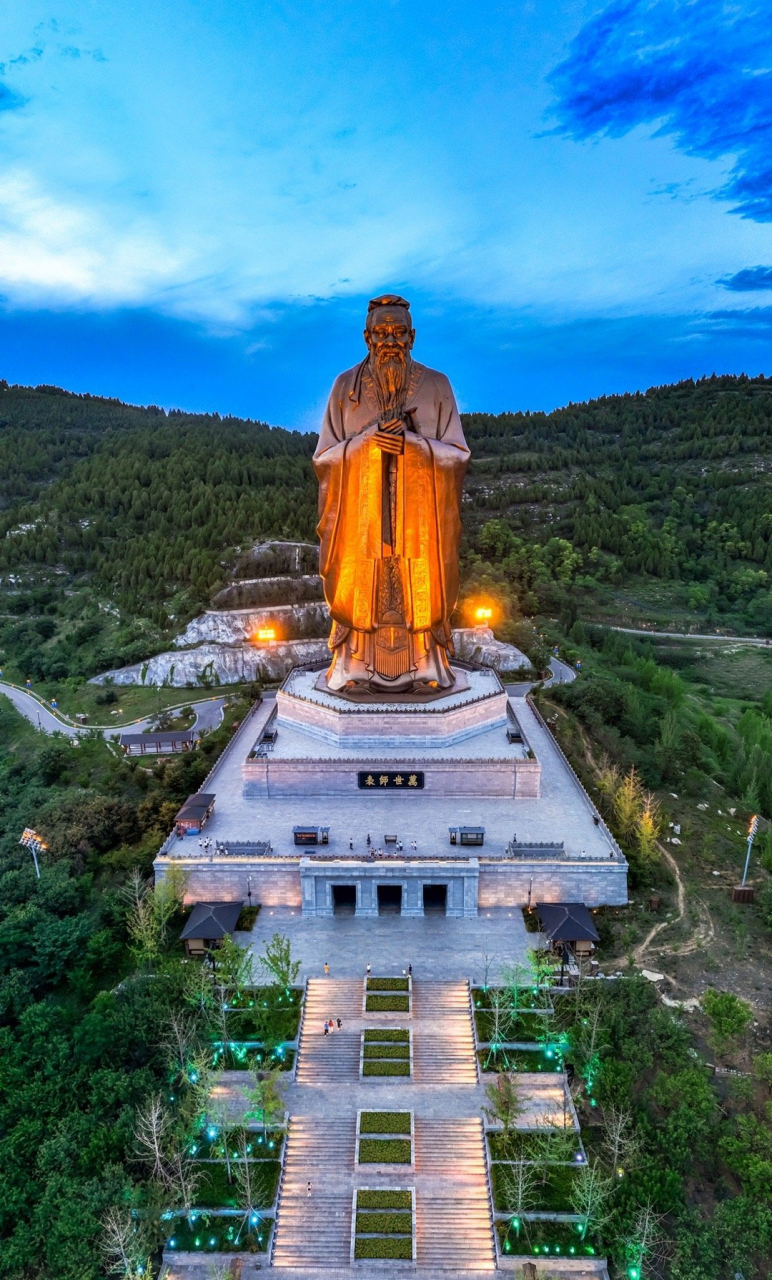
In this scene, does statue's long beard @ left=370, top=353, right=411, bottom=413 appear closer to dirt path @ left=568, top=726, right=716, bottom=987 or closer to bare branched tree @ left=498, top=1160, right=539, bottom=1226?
dirt path @ left=568, top=726, right=716, bottom=987

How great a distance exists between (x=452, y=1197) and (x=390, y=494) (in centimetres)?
1675

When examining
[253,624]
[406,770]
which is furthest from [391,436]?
[253,624]

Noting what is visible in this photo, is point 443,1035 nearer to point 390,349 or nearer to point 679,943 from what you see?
point 679,943

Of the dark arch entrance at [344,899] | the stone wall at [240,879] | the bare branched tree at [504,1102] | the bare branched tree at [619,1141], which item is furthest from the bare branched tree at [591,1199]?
the stone wall at [240,879]

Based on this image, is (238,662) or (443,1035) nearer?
(443,1035)

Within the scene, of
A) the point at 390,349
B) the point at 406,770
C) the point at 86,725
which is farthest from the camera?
the point at 86,725

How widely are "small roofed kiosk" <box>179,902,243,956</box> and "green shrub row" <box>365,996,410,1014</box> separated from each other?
3718 millimetres

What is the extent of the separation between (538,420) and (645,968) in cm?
9453

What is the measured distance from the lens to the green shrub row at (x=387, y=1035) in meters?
14.9

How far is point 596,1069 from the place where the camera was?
13.8 meters

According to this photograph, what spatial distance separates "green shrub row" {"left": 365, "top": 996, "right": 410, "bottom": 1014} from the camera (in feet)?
51.2

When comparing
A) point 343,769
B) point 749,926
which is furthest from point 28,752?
point 749,926

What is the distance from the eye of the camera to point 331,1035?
1518 centimetres

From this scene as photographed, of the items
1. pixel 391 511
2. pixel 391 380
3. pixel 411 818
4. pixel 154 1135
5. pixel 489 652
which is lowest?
pixel 154 1135
